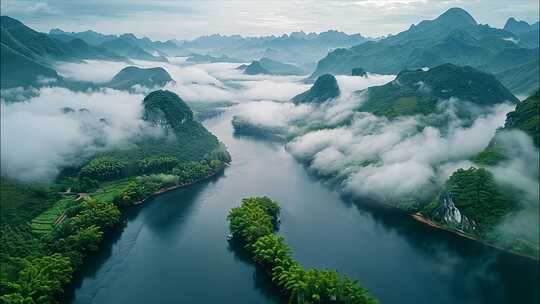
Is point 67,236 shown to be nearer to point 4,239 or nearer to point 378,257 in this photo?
point 4,239

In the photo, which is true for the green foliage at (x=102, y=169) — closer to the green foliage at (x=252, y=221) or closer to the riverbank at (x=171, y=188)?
the riverbank at (x=171, y=188)

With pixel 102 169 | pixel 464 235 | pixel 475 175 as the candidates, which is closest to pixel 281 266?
pixel 464 235

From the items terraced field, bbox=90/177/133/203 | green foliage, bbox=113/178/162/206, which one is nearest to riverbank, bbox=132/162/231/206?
green foliage, bbox=113/178/162/206

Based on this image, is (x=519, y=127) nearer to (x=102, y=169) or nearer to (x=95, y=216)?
(x=95, y=216)

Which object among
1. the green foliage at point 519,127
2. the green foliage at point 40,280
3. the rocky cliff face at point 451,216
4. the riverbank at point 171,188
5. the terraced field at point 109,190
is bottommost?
the riverbank at point 171,188

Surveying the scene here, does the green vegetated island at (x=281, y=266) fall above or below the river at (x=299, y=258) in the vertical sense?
above

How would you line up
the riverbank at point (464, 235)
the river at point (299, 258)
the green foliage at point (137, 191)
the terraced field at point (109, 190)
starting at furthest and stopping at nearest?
the terraced field at point (109, 190) < the green foliage at point (137, 191) < the riverbank at point (464, 235) < the river at point (299, 258)

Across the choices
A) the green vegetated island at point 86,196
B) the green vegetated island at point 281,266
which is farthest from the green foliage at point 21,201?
the green vegetated island at point 281,266

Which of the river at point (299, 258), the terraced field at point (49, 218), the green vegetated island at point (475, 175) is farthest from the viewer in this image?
the terraced field at point (49, 218)
